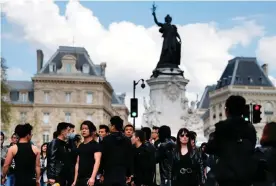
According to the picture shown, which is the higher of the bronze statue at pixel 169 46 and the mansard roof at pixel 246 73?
the mansard roof at pixel 246 73

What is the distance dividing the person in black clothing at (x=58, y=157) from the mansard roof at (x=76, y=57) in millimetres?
85295

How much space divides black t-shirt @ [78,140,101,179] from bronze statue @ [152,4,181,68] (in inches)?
1153

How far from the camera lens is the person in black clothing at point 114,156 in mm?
13242

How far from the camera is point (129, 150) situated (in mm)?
13570

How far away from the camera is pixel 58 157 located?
15.0 m

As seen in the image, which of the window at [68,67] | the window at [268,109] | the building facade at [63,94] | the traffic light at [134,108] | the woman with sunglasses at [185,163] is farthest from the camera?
the window at [268,109]

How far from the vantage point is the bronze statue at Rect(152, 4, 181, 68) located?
4266cm

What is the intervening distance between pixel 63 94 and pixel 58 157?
281ft

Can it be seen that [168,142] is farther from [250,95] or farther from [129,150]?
[250,95]

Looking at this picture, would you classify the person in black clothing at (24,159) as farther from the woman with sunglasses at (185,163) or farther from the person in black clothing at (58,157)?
the woman with sunglasses at (185,163)

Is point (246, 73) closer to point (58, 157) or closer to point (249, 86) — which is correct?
point (249, 86)

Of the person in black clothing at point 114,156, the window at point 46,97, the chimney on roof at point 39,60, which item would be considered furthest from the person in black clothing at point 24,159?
the chimney on roof at point 39,60

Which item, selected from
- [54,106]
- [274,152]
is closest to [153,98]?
[274,152]

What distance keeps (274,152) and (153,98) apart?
106 ft
